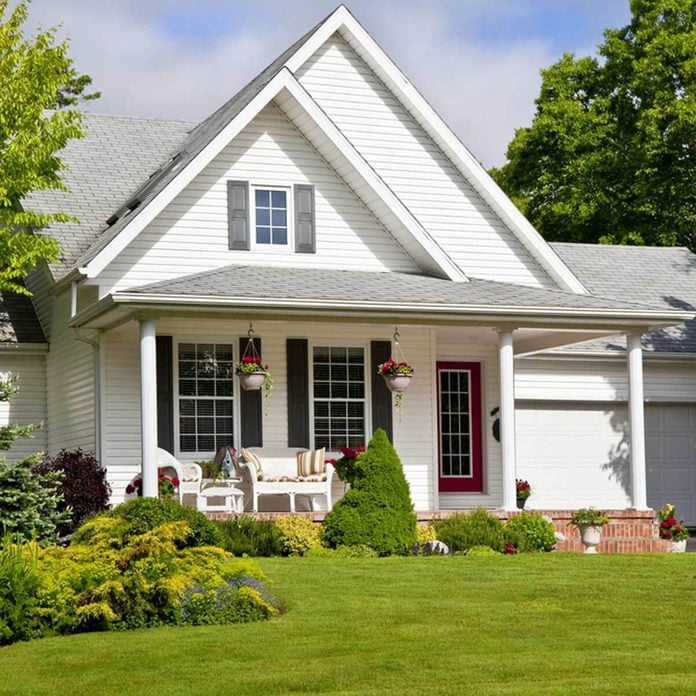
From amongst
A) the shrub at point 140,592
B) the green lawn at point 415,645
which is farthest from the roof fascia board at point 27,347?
the shrub at point 140,592

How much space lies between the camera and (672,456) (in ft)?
83.5

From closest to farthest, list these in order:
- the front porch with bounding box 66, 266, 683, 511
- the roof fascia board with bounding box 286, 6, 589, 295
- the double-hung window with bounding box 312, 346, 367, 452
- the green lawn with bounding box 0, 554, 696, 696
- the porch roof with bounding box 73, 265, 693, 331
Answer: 1. the green lawn with bounding box 0, 554, 696, 696
2. the porch roof with bounding box 73, 265, 693, 331
3. the front porch with bounding box 66, 266, 683, 511
4. the double-hung window with bounding box 312, 346, 367, 452
5. the roof fascia board with bounding box 286, 6, 589, 295

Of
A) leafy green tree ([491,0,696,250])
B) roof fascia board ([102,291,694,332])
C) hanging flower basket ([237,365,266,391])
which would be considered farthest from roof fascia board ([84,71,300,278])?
leafy green tree ([491,0,696,250])

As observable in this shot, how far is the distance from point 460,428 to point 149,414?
21.7ft

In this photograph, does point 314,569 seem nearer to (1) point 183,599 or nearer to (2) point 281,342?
(1) point 183,599

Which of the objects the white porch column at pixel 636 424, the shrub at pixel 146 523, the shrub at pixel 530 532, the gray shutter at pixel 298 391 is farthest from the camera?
the gray shutter at pixel 298 391

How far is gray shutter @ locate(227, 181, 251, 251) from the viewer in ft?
67.5

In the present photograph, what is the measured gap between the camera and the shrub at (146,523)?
13.4 m

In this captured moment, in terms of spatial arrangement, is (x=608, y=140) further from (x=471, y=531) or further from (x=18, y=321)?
(x=471, y=531)

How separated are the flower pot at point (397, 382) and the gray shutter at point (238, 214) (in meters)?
2.82

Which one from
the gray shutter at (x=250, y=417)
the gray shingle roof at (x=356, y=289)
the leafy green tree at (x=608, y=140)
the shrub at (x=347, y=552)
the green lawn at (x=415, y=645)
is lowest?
the green lawn at (x=415, y=645)

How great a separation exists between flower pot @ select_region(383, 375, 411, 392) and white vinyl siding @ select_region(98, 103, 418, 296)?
2.03 m

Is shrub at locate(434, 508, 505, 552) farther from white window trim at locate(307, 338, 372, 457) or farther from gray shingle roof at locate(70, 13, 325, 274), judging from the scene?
gray shingle roof at locate(70, 13, 325, 274)

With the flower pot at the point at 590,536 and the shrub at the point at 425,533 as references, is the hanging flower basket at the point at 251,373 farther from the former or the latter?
the flower pot at the point at 590,536
